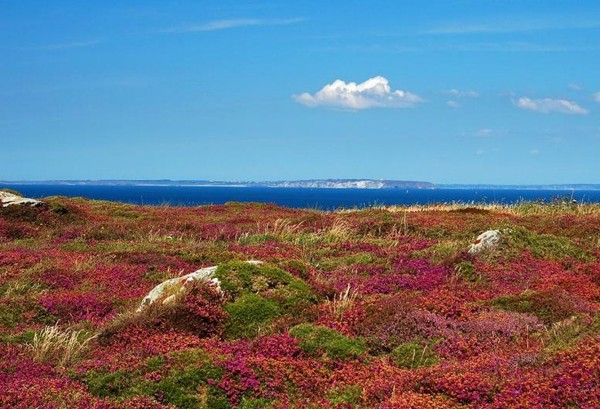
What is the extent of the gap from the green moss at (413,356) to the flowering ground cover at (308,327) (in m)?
0.04

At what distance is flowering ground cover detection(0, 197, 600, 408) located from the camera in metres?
10.3

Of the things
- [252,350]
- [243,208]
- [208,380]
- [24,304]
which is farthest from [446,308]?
[243,208]

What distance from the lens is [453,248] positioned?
2455cm

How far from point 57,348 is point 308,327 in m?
4.87

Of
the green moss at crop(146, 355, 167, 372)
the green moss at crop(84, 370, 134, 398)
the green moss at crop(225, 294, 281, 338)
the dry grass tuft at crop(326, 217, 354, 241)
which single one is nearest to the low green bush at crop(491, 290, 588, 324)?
the green moss at crop(225, 294, 281, 338)

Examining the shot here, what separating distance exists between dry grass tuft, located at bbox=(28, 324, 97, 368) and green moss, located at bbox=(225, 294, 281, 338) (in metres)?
2.91

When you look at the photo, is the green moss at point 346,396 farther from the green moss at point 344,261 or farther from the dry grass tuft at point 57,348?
the green moss at point 344,261

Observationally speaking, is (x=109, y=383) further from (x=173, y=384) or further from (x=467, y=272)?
(x=467, y=272)

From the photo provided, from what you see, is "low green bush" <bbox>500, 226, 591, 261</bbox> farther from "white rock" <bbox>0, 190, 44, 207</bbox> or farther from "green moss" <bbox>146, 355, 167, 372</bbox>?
"white rock" <bbox>0, 190, 44, 207</bbox>

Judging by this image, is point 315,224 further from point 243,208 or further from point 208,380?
point 208,380

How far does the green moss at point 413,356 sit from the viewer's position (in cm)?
1222

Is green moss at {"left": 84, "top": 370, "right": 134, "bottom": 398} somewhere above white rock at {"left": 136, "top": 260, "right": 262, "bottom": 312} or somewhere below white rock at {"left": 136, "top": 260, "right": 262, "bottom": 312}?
below

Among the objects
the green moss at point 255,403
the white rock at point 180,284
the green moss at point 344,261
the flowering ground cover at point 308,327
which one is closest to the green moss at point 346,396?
the flowering ground cover at point 308,327

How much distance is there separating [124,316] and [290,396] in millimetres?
5139
